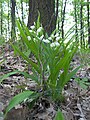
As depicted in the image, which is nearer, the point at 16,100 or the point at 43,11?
the point at 16,100

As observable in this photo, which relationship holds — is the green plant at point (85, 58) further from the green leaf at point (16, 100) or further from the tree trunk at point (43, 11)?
the green leaf at point (16, 100)

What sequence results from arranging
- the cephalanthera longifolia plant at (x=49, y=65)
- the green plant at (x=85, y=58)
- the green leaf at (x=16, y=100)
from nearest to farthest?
the green leaf at (x=16, y=100)
the cephalanthera longifolia plant at (x=49, y=65)
the green plant at (x=85, y=58)

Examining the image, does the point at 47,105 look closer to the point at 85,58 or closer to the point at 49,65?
the point at 49,65

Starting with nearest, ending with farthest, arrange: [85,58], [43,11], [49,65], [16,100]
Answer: [16,100] < [49,65] < [85,58] < [43,11]

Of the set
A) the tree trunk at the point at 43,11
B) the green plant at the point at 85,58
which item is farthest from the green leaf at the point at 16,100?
the tree trunk at the point at 43,11

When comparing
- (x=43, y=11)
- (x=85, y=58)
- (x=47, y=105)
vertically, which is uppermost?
(x=43, y=11)

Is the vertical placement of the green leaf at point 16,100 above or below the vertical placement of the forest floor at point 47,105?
above

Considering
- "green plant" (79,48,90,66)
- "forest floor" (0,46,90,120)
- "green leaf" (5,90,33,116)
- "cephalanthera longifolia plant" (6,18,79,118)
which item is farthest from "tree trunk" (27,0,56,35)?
"green leaf" (5,90,33,116)

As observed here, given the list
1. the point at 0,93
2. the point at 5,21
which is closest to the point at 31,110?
the point at 0,93

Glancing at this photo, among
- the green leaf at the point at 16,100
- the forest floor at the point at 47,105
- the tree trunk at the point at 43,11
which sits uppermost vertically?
the tree trunk at the point at 43,11

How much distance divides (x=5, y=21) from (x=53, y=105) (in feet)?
68.9

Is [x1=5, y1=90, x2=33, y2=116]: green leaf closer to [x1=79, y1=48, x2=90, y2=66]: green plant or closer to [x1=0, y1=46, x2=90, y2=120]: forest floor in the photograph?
[x1=0, y1=46, x2=90, y2=120]: forest floor

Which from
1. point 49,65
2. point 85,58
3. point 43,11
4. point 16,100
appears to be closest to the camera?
point 16,100

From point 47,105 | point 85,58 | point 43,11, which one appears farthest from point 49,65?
point 43,11
